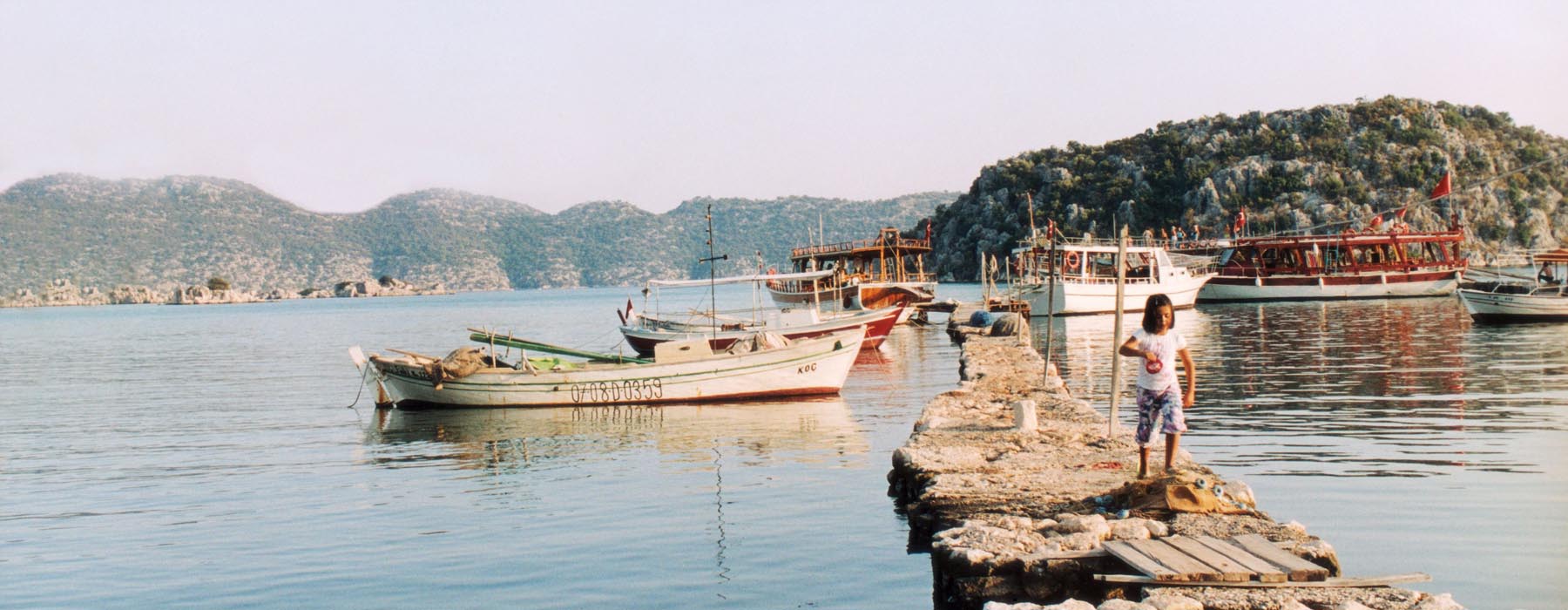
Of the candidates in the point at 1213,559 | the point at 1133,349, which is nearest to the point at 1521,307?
the point at 1133,349

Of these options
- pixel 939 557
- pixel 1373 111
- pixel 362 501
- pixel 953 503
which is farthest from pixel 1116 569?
pixel 1373 111

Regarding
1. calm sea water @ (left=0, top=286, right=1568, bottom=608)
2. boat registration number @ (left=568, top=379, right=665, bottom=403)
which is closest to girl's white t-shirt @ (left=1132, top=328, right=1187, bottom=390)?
calm sea water @ (left=0, top=286, right=1568, bottom=608)

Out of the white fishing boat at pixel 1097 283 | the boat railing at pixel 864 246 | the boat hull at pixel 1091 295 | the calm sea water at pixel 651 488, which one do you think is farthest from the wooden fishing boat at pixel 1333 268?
the calm sea water at pixel 651 488

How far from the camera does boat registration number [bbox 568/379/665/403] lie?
26062mm

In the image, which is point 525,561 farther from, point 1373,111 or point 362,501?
point 1373,111

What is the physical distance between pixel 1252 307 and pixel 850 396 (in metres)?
42.3

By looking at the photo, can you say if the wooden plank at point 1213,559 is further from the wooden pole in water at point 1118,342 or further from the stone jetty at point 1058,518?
the wooden pole in water at point 1118,342

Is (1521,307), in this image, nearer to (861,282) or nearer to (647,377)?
(861,282)

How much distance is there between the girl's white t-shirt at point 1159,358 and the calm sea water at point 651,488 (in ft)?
7.81

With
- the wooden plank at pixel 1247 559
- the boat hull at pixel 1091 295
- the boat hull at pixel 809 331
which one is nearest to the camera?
the wooden plank at pixel 1247 559

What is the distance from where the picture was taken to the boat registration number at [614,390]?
26062 millimetres

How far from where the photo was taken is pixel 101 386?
3656 centimetres

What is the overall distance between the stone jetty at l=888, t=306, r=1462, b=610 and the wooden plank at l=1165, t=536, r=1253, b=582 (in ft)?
0.42

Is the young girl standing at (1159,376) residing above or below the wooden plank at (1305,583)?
above
